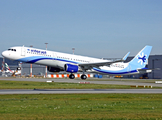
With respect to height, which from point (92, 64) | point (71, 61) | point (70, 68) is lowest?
point (70, 68)

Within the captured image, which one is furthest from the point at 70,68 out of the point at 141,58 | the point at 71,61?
the point at 141,58

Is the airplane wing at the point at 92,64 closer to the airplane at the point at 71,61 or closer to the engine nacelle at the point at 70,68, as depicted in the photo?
the airplane at the point at 71,61

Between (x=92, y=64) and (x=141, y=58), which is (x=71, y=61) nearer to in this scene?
(x=92, y=64)

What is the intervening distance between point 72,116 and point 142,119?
3.68m

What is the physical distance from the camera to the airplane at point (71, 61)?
54.2 metres

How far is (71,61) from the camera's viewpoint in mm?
60312

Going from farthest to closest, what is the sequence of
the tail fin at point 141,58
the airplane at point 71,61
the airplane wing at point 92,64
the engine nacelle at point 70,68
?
the tail fin at point 141,58, the airplane wing at point 92,64, the engine nacelle at point 70,68, the airplane at point 71,61

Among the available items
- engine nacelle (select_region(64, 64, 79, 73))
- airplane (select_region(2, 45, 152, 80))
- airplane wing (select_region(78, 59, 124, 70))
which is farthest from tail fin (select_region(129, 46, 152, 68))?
engine nacelle (select_region(64, 64, 79, 73))

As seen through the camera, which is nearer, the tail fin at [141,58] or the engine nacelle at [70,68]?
the engine nacelle at [70,68]

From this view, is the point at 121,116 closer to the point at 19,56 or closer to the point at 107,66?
the point at 19,56

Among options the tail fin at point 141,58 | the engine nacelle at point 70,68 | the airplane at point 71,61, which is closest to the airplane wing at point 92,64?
the airplane at point 71,61

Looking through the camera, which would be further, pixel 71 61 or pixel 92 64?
pixel 92 64

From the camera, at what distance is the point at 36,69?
502 feet

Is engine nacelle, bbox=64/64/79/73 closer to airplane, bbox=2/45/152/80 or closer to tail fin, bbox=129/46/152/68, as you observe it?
airplane, bbox=2/45/152/80
